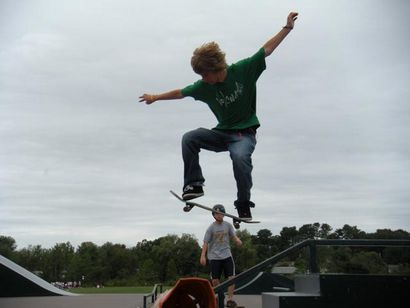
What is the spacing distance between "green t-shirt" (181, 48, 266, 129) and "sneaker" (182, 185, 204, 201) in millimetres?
752

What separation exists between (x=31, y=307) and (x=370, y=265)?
25.4ft

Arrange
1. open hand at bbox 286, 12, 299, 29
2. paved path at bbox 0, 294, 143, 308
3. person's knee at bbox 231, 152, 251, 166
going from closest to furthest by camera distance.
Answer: open hand at bbox 286, 12, 299, 29
person's knee at bbox 231, 152, 251, 166
paved path at bbox 0, 294, 143, 308

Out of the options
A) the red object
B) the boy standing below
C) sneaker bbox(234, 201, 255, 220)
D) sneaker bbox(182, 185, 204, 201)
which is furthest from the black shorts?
the red object

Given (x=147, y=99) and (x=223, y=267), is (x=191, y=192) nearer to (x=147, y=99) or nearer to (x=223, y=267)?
(x=147, y=99)

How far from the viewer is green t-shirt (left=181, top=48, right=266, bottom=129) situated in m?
5.42

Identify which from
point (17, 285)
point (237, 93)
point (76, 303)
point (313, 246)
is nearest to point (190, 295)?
point (237, 93)

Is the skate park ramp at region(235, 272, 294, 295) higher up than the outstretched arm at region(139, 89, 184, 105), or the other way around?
the outstretched arm at region(139, 89, 184, 105)

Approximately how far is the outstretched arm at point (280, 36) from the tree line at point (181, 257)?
8.69 ft

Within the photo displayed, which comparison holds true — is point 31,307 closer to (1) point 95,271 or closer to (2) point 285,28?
(2) point 285,28

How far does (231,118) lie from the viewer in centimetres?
551

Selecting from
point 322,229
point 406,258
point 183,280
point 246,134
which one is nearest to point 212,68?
point 246,134

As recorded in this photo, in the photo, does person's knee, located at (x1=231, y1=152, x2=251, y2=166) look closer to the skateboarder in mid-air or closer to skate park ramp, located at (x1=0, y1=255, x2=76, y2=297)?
the skateboarder in mid-air

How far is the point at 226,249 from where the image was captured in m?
8.06

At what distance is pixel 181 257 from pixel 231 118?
15.5 metres
